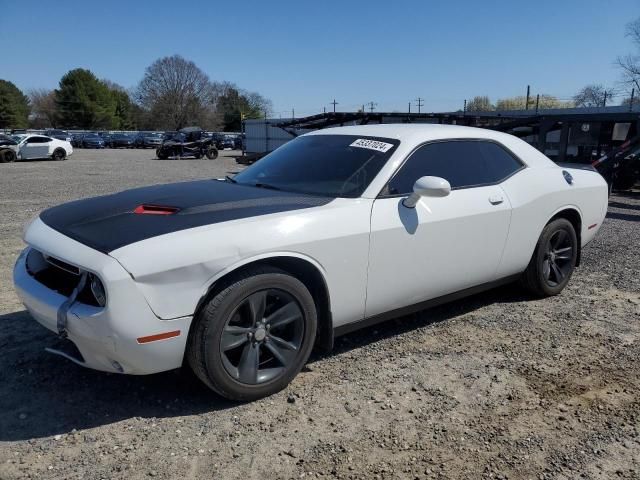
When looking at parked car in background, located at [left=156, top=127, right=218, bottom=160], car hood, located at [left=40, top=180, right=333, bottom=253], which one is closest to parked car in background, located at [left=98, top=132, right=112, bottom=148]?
parked car in background, located at [left=156, top=127, right=218, bottom=160]

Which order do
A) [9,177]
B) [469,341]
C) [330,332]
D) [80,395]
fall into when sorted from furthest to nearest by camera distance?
[9,177] < [469,341] < [330,332] < [80,395]

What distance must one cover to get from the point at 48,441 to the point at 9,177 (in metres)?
17.9

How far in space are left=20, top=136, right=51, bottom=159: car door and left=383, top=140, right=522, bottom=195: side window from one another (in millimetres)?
28739

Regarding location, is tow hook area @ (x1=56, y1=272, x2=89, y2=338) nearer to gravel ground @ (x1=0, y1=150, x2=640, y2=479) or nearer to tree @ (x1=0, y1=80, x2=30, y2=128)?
gravel ground @ (x1=0, y1=150, x2=640, y2=479)

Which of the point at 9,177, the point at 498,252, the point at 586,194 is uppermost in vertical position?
the point at 586,194

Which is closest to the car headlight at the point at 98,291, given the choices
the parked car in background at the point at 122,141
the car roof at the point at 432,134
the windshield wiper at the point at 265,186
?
the windshield wiper at the point at 265,186

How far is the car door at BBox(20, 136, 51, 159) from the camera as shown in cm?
2747

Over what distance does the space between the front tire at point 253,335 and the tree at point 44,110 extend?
92.5 metres

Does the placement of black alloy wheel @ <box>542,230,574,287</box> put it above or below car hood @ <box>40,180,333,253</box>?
below

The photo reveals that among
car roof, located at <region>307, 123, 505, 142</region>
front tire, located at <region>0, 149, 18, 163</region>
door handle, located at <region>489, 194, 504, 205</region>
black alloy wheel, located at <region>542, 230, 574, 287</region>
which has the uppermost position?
car roof, located at <region>307, 123, 505, 142</region>

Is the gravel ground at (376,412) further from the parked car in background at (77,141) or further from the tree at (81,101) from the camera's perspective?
the tree at (81,101)

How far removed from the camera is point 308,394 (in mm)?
3109

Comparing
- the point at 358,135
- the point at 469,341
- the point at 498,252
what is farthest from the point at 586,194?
the point at 358,135

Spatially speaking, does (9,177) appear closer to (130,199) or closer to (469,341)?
(130,199)
